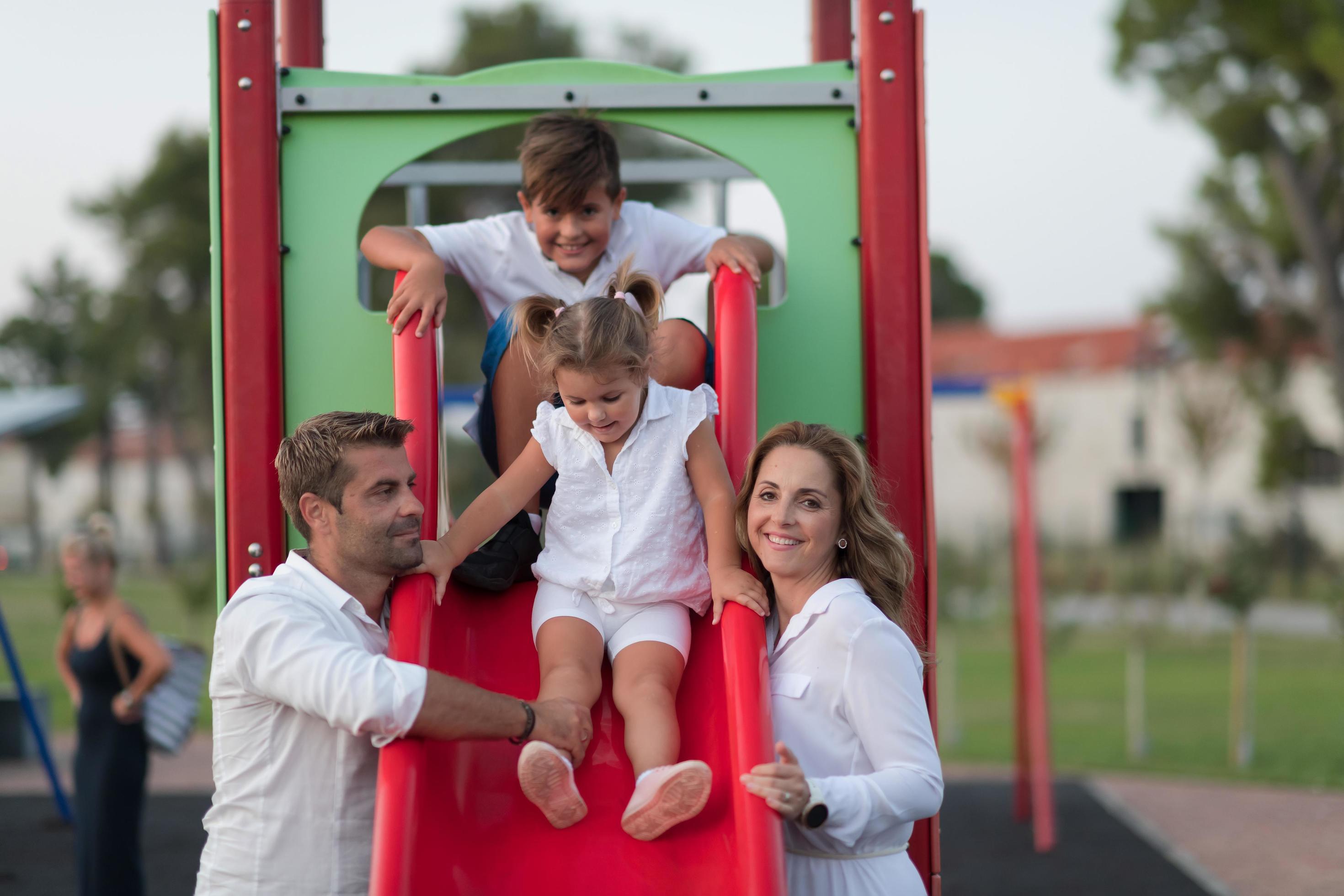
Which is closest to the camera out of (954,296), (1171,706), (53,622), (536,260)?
(536,260)

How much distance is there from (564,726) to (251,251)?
173 centimetres

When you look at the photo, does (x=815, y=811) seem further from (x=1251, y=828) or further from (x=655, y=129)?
(x=1251, y=828)

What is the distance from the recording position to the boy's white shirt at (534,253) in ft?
11.9

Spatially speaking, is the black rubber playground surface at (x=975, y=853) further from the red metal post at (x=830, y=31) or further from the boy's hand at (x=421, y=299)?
the boy's hand at (x=421, y=299)

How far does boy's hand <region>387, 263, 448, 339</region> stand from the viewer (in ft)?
10.4

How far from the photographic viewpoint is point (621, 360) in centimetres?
284

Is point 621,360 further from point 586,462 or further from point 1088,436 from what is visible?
point 1088,436

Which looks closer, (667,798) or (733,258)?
(667,798)

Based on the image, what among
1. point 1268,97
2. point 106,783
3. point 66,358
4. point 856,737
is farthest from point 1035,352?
point 856,737

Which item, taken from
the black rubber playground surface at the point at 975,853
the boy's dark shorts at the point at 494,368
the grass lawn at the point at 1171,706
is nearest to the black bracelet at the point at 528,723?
the boy's dark shorts at the point at 494,368

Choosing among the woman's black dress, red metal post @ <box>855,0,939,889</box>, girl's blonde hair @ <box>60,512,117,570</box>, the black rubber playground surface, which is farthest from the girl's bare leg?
the black rubber playground surface

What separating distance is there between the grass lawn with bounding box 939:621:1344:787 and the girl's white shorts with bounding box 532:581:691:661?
818 cm

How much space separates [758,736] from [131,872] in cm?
395

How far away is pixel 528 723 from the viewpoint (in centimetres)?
256
